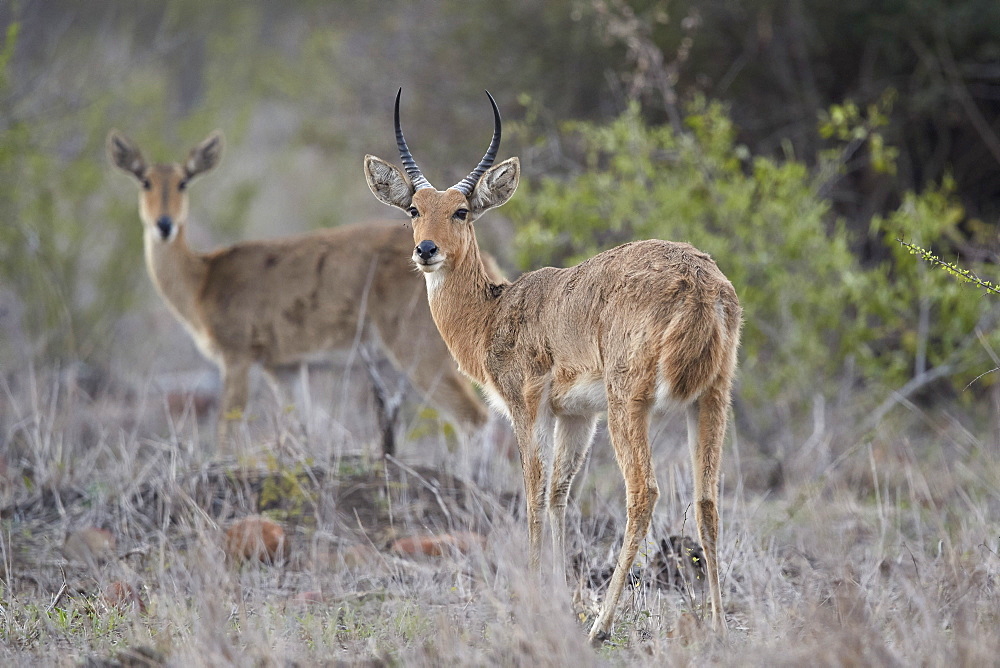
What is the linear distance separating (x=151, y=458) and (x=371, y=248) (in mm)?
3173

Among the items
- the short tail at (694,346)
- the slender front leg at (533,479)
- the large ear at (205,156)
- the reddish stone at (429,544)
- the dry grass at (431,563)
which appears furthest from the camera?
the large ear at (205,156)

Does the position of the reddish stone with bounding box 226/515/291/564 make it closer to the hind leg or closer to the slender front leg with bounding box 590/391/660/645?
the slender front leg with bounding box 590/391/660/645

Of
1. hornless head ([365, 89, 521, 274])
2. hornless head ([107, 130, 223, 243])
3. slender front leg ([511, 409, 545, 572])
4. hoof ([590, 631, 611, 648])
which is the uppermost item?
hornless head ([107, 130, 223, 243])

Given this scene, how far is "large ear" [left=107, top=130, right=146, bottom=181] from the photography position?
34.7 feet

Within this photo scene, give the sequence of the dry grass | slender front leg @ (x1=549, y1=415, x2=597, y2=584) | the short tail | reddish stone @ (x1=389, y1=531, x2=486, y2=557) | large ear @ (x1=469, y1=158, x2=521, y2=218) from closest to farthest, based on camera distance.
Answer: the dry grass < the short tail < slender front leg @ (x1=549, y1=415, x2=597, y2=584) < large ear @ (x1=469, y1=158, x2=521, y2=218) < reddish stone @ (x1=389, y1=531, x2=486, y2=557)

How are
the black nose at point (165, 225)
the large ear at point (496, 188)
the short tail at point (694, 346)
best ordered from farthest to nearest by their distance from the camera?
the black nose at point (165, 225)
the large ear at point (496, 188)
the short tail at point (694, 346)

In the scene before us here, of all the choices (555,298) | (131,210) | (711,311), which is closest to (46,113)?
(131,210)

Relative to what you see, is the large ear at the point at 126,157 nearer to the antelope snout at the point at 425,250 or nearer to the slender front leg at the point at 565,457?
the antelope snout at the point at 425,250

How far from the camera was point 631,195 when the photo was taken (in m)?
9.56

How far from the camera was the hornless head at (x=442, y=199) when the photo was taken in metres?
5.83

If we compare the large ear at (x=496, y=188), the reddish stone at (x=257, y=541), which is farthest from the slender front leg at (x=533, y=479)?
the reddish stone at (x=257, y=541)

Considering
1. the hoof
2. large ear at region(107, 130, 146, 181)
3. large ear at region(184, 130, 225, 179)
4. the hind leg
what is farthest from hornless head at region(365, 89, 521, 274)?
large ear at region(107, 130, 146, 181)

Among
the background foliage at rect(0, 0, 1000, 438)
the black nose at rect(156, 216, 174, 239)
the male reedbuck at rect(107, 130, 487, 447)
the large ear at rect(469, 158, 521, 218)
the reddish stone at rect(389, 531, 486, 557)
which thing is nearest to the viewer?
the large ear at rect(469, 158, 521, 218)

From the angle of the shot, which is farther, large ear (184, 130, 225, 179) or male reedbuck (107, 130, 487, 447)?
large ear (184, 130, 225, 179)
